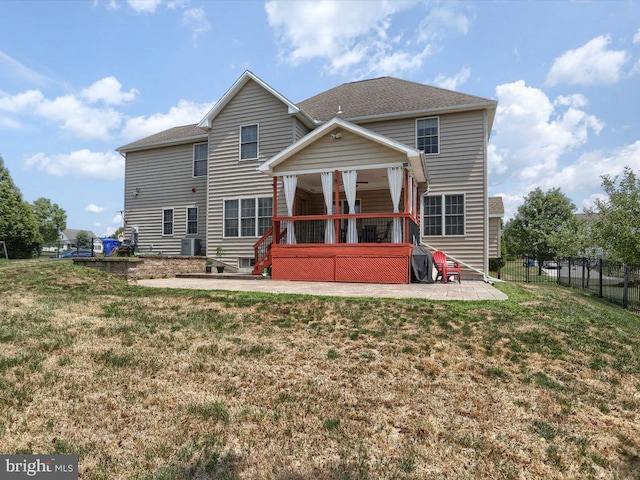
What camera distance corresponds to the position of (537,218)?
48062mm

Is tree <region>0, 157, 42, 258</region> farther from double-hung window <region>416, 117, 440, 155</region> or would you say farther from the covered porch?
double-hung window <region>416, 117, 440, 155</region>

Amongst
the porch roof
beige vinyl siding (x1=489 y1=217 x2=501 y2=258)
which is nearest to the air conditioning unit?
the porch roof

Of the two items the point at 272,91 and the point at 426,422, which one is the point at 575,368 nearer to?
the point at 426,422

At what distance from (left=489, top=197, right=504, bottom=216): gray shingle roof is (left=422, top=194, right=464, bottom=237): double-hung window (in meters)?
6.28

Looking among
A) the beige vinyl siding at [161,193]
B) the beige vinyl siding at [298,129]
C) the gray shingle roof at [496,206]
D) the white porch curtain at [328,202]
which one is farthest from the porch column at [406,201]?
the gray shingle roof at [496,206]

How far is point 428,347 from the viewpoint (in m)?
4.40

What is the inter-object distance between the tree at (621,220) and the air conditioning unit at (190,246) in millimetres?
19389

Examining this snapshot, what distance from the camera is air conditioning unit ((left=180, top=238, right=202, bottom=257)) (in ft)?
50.1

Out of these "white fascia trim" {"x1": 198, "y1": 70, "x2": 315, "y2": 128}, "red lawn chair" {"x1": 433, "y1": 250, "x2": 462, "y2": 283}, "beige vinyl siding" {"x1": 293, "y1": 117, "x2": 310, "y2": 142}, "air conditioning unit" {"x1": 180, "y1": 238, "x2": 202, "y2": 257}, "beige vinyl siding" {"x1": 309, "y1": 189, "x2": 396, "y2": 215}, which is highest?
"white fascia trim" {"x1": 198, "y1": 70, "x2": 315, "y2": 128}

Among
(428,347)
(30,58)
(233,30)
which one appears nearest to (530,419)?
(428,347)

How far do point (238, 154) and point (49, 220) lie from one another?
67.9 metres

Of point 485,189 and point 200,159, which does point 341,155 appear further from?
point 200,159

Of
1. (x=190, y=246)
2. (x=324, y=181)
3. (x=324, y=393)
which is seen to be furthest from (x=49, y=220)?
(x=324, y=393)

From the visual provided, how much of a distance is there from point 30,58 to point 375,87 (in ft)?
40.4
